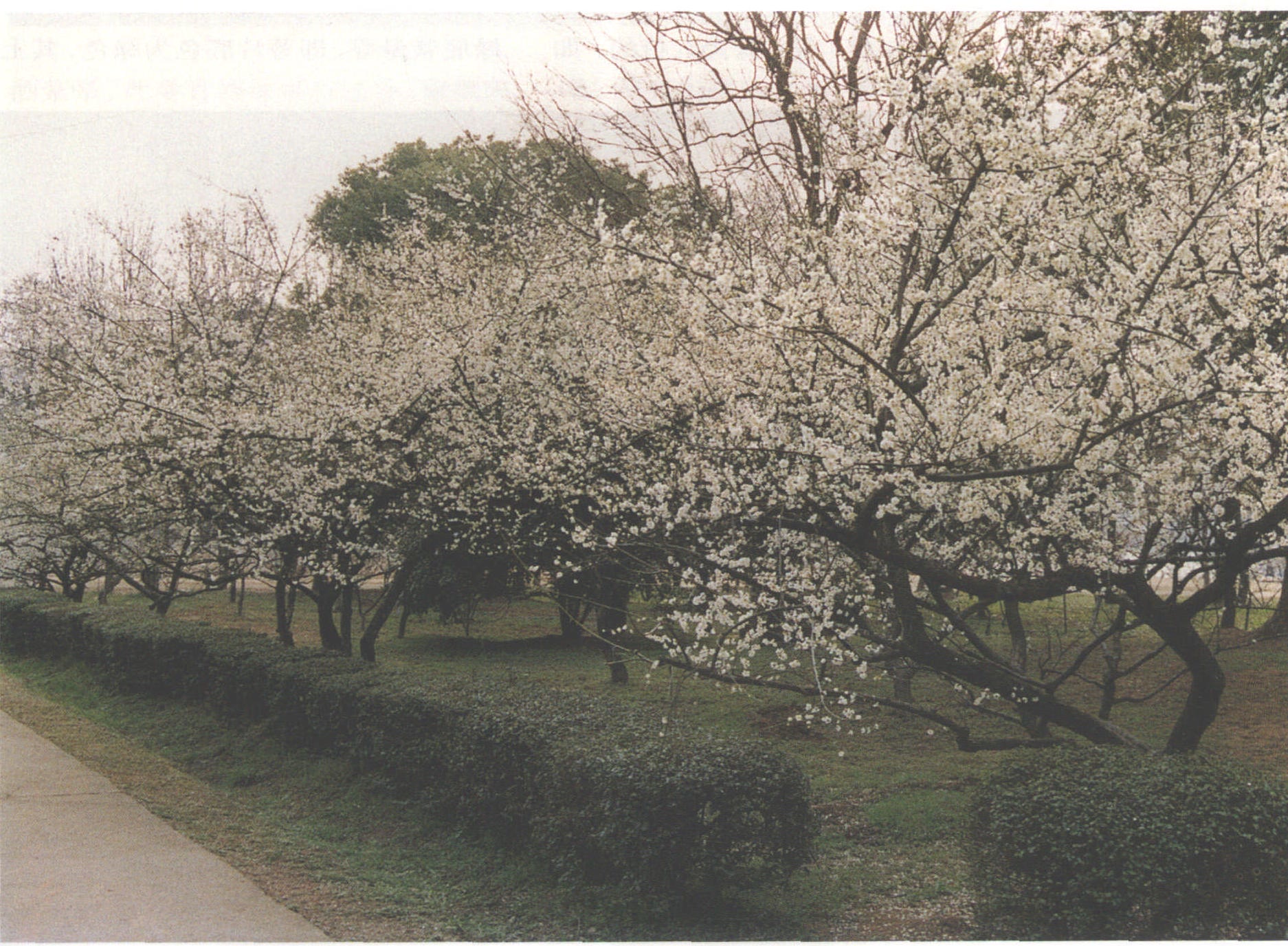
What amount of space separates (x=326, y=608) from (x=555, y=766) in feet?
19.9

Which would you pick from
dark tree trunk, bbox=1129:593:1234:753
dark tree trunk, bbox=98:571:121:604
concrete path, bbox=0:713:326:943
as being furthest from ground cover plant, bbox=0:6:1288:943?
concrete path, bbox=0:713:326:943

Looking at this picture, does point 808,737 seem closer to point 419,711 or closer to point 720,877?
point 419,711

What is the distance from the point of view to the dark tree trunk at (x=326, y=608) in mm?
10836

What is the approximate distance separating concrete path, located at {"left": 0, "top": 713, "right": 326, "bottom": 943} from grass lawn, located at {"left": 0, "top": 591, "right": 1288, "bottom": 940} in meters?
0.22

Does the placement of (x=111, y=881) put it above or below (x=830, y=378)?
below

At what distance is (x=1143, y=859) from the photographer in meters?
4.16

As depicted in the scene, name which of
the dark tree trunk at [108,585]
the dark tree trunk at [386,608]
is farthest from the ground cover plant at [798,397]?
the dark tree trunk at [108,585]

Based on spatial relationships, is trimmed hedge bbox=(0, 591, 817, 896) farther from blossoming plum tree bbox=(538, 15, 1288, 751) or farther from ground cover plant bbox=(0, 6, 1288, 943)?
blossoming plum tree bbox=(538, 15, 1288, 751)

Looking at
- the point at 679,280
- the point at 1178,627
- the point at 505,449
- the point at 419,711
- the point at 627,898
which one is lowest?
the point at 627,898

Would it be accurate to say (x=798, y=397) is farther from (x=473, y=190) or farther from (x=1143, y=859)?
(x=473, y=190)

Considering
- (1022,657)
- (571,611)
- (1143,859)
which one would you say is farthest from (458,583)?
(1143,859)

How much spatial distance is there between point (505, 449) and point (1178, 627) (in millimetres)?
5740

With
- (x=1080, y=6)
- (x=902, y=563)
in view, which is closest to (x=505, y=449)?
(x=902, y=563)

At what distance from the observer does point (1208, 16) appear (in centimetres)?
620
